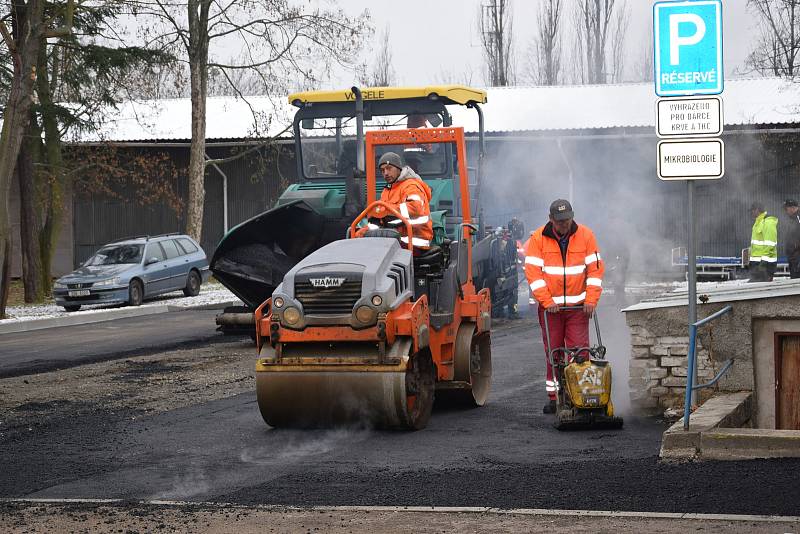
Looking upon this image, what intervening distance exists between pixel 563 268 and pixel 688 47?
2431mm

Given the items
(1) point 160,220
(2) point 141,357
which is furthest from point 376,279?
(1) point 160,220

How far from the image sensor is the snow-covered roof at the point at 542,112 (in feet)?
113

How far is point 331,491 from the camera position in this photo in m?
7.38

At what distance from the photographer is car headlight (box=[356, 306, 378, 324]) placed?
9.17m

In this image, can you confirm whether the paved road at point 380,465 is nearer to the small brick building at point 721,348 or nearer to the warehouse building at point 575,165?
the small brick building at point 721,348

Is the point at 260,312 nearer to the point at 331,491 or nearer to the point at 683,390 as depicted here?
the point at 331,491

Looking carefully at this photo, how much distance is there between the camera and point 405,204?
1025 cm

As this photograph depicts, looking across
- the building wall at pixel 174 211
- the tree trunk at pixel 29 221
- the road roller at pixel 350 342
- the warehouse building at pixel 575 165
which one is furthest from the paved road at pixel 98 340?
the building wall at pixel 174 211

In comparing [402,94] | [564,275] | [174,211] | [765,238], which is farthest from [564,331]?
[174,211]

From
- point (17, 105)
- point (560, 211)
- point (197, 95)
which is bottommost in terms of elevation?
point (560, 211)

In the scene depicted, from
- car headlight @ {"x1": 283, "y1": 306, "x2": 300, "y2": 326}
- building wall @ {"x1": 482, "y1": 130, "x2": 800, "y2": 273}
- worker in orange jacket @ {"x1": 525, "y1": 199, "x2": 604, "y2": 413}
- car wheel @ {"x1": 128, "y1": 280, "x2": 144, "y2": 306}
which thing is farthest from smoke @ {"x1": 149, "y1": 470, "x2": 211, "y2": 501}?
building wall @ {"x1": 482, "y1": 130, "x2": 800, "y2": 273}

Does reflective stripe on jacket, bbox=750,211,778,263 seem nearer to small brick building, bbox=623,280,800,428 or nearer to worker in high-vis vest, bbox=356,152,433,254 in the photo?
small brick building, bbox=623,280,800,428

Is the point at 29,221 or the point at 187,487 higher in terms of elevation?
the point at 29,221

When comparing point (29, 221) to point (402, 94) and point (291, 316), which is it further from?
point (291, 316)
